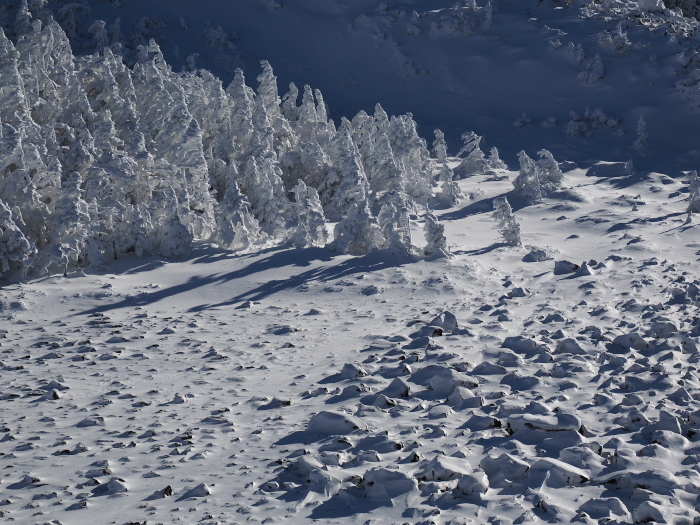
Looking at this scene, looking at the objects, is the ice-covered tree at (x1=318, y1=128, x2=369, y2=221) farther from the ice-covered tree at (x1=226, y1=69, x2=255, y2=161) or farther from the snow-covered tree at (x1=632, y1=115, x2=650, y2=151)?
the snow-covered tree at (x1=632, y1=115, x2=650, y2=151)

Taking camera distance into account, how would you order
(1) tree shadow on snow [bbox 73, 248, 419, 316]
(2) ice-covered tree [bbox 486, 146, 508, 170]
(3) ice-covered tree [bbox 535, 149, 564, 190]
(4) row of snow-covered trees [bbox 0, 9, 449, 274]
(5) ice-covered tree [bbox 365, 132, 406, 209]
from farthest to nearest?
(2) ice-covered tree [bbox 486, 146, 508, 170] → (3) ice-covered tree [bbox 535, 149, 564, 190] → (5) ice-covered tree [bbox 365, 132, 406, 209] → (4) row of snow-covered trees [bbox 0, 9, 449, 274] → (1) tree shadow on snow [bbox 73, 248, 419, 316]

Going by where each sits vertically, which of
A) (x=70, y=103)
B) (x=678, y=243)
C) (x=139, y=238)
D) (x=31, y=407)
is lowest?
(x=678, y=243)

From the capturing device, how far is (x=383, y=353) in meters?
14.5

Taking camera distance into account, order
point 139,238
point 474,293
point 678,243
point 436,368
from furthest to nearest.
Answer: point 678,243 < point 139,238 < point 474,293 < point 436,368

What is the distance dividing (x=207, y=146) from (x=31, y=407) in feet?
73.3

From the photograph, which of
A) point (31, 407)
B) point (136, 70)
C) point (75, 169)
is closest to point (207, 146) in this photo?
point (136, 70)

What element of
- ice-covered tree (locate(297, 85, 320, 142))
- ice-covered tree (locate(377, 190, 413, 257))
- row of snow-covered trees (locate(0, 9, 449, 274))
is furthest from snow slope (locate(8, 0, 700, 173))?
ice-covered tree (locate(377, 190, 413, 257))

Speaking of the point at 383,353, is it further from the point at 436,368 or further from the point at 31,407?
the point at 31,407

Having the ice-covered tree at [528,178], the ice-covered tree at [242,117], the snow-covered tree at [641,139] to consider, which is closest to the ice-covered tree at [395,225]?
the ice-covered tree at [242,117]

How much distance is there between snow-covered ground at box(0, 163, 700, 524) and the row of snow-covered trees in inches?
45.4

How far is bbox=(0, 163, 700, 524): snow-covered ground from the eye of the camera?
8.49 m

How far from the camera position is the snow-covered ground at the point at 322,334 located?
8.70 metres

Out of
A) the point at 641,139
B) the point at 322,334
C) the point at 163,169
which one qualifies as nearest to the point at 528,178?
the point at 641,139

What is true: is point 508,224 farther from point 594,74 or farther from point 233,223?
point 594,74
